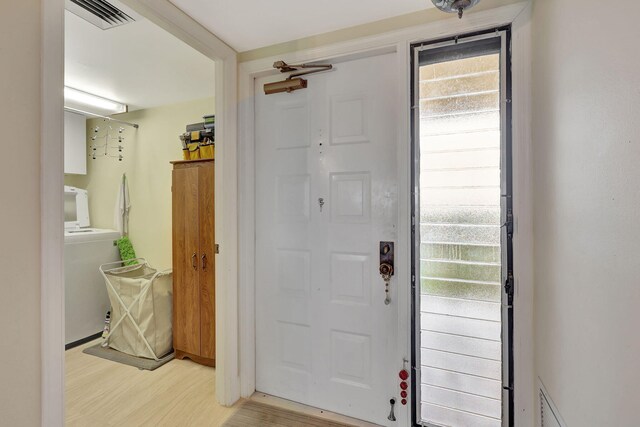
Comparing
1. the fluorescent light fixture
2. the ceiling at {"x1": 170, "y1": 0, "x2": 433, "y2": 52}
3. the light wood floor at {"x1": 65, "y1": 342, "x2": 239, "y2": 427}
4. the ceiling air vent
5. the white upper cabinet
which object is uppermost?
the fluorescent light fixture

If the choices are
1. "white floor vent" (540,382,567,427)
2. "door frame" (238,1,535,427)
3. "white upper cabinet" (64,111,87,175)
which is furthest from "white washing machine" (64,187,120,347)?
"white floor vent" (540,382,567,427)

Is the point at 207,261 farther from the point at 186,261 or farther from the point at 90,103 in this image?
the point at 90,103

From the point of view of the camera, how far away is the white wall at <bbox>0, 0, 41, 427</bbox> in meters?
0.99

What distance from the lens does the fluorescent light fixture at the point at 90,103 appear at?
9.56 ft

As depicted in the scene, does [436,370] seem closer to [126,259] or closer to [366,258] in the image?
[366,258]

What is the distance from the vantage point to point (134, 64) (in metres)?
2.37

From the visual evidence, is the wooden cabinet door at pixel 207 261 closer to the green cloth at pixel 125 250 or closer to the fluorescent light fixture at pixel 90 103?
the green cloth at pixel 125 250

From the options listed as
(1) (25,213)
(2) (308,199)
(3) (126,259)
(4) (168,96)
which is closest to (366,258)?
(2) (308,199)

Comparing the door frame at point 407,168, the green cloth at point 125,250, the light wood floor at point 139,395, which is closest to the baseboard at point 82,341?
the light wood floor at point 139,395

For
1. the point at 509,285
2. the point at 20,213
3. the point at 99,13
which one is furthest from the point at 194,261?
the point at 509,285

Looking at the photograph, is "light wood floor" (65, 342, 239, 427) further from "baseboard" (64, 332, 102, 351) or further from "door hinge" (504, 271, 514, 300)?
"door hinge" (504, 271, 514, 300)

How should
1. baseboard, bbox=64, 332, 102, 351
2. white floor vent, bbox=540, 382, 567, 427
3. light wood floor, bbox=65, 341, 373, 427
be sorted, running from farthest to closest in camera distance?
baseboard, bbox=64, 332, 102, 351
light wood floor, bbox=65, 341, 373, 427
white floor vent, bbox=540, 382, 567, 427

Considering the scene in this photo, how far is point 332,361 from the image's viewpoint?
193 cm

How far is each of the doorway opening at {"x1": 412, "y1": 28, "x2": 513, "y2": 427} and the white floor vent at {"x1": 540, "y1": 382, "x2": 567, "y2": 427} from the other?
19 centimetres
